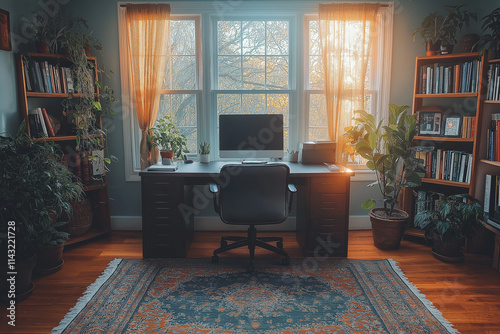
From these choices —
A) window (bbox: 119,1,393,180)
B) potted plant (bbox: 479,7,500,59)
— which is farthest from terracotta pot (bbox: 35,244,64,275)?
potted plant (bbox: 479,7,500,59)

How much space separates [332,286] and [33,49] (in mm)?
3242

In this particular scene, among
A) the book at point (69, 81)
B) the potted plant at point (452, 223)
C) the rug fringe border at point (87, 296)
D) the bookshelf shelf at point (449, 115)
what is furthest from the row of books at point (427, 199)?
the book at point (69, 81)

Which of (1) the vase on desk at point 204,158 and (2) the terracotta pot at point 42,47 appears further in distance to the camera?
(1) the vase on desk at point 204,158

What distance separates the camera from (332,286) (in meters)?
2.75

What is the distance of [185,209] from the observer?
132 inches

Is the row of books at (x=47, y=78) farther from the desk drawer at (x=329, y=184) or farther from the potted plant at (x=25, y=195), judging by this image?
the desk drawer at (x=329, y=184)

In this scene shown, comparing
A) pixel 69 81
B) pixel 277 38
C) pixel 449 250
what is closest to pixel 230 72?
pixel 277 38

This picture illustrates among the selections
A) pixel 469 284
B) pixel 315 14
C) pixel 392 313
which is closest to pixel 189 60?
pixel 315 14

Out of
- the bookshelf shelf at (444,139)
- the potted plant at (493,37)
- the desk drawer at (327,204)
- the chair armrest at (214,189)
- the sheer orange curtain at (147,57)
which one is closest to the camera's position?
the chair armrest at (214,189)

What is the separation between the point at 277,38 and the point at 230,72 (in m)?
0.58

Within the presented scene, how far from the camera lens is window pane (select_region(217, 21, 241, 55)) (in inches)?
149

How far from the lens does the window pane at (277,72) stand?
151 inches

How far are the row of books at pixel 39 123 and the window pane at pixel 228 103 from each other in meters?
1.56

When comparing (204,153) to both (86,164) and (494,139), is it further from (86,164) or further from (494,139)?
(494,139)
